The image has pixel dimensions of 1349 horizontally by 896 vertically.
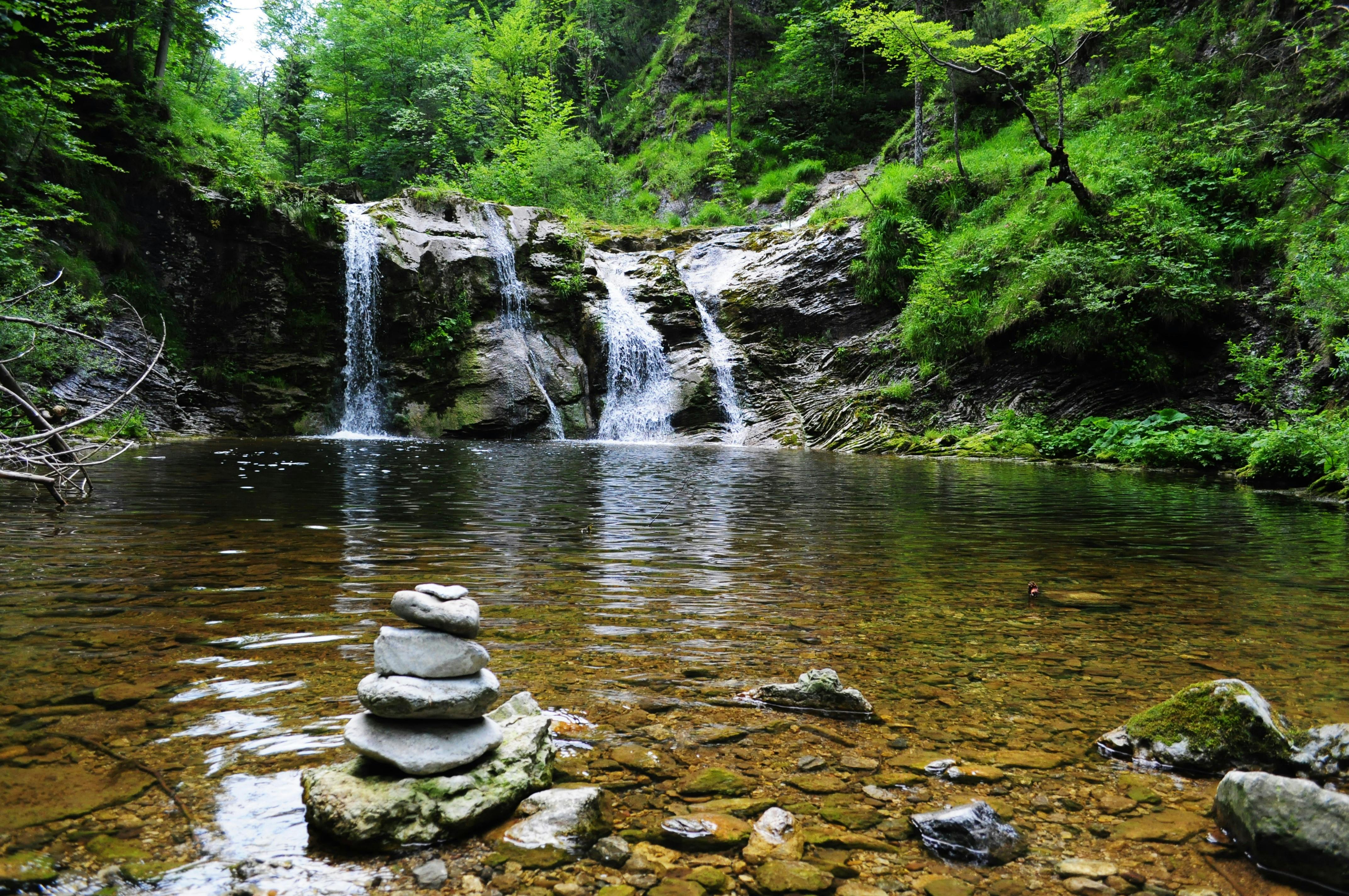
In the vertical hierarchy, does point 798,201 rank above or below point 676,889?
above

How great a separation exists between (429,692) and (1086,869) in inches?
82.7

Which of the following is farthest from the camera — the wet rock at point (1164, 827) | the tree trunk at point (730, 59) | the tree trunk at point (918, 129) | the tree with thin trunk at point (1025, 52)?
the tree trunk at point (730, 59)

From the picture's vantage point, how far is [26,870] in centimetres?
184

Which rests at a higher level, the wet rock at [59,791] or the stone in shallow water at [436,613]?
the stone in shallow water at [436,613]

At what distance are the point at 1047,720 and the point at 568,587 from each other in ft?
10.2

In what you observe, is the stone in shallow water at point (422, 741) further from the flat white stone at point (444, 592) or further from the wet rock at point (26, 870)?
the wet rock at point (26, 870)

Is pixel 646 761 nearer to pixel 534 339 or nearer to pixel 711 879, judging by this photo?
pixel 711 879

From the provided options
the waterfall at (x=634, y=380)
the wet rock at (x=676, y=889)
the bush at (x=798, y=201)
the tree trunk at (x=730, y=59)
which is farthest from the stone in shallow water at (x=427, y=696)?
the tree trunk at (x=730, y=59)

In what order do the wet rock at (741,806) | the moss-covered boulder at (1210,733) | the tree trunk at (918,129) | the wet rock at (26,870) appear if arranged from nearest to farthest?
the wet rock at (26,870), the wet rock at (741,806), the moss-covered boulder at (1210,733), the tree trunk at (918,129)

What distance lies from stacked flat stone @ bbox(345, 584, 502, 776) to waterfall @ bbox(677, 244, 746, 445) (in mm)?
19279

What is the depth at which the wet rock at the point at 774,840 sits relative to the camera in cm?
209

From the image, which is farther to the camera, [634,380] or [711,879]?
[634,380]

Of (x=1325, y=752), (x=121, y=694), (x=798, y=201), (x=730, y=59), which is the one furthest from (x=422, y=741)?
(x=730, y=59)

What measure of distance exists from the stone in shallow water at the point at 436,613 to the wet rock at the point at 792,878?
125 cm
